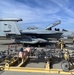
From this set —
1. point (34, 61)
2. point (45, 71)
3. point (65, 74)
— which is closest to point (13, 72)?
point (45, 71)

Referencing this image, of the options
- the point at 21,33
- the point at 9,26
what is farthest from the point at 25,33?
the point at 9,26

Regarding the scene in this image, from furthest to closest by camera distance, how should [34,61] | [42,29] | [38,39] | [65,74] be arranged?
[42,29], [38,39], [34,61], [65,74]

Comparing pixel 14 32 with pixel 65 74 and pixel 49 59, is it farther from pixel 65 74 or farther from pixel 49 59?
pixel 65 74

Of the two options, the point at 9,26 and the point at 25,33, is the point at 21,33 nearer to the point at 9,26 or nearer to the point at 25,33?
the point at 25,33

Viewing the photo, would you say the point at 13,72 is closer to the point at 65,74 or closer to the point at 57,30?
the point at 65,74

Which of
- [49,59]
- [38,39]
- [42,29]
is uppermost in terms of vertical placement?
[42,29]

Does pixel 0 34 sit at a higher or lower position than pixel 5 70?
higher

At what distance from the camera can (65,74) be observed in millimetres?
7414

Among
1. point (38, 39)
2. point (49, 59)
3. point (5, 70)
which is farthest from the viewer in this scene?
point (38, 39)

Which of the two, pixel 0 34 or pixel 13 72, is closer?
pixel 13 72

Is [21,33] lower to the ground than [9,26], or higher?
lower

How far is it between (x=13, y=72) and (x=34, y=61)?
127 inches

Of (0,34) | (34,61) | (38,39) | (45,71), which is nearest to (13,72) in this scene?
(45,71)

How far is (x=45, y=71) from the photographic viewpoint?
7801 millimetres
